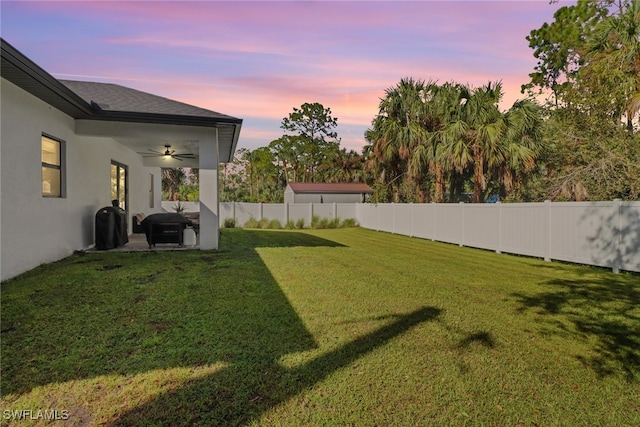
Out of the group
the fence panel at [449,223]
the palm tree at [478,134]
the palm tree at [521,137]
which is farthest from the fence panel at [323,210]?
the palm tree at [521,137]

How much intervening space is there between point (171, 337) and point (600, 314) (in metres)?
5.54

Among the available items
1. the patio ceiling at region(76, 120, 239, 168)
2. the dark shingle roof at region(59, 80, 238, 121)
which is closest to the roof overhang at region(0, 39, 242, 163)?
the patio ceiling at region(76, 120, 239, 168)

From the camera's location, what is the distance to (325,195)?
32.5 m

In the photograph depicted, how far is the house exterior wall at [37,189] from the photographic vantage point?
6066 millimetres

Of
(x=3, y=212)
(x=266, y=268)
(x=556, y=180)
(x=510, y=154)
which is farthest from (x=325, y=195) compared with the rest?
(x=3, y=212)

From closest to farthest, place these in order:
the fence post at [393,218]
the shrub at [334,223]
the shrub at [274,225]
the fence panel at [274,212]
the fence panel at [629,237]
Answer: the fence panel at [629,237] → the fence post at [393,218] → the shrub at [274,225] → the fence panel at [274,212] → the shrub at [334,223]

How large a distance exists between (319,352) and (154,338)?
1758 millimetres

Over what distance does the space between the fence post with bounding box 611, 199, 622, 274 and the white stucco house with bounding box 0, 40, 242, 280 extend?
8864mm

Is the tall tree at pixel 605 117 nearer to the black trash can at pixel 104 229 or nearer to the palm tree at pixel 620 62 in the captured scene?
the palm tree at pixel 620 62

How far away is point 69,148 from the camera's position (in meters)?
8.56

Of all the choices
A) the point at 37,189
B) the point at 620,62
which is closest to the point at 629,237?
the point at 620,62

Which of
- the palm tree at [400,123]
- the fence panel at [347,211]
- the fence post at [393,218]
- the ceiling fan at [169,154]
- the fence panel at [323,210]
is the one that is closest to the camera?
the ceiling fan at [169,154]

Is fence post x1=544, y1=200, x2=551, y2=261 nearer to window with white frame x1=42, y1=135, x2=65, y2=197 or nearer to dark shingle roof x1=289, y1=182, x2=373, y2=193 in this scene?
window with white frame x1=42, y1=135, x2=65, y2=197

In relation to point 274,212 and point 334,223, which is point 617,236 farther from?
point 274,212
